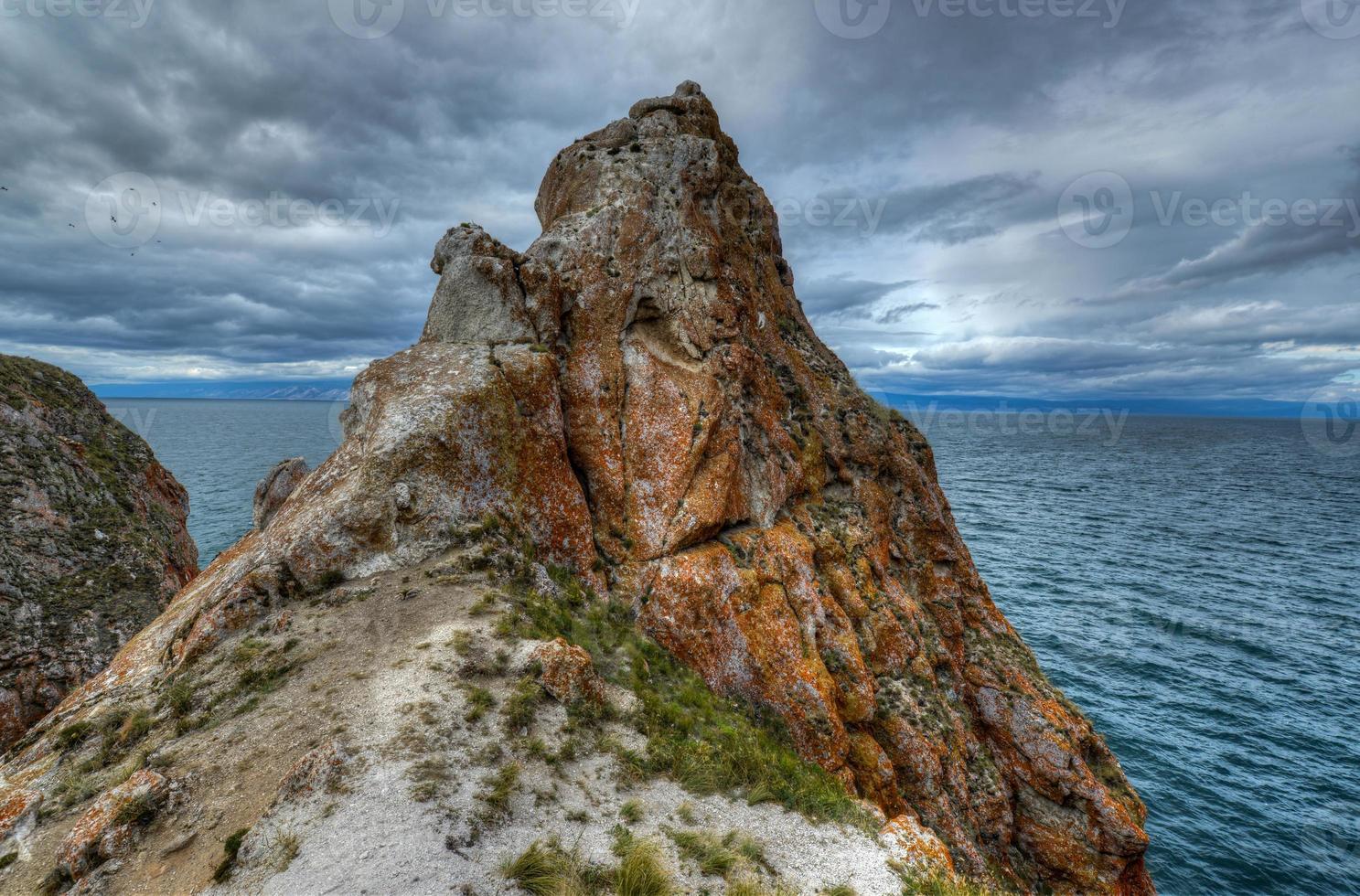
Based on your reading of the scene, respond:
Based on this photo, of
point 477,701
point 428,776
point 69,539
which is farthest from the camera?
point 69,539

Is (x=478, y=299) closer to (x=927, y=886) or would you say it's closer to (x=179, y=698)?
(x=179, y=698)

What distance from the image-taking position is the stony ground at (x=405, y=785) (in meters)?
8.24

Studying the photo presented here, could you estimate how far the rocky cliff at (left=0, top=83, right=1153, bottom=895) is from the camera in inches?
417

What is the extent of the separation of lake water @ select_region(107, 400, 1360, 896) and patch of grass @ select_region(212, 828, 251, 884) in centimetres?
3554

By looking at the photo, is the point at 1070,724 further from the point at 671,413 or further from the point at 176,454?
the point at 176,454

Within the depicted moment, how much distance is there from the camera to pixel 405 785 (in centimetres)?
938

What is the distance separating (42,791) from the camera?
9891 millimetres

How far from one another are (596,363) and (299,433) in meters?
218

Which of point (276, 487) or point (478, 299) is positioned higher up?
point (478, 299)

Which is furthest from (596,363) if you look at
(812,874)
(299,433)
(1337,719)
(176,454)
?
(299,433)

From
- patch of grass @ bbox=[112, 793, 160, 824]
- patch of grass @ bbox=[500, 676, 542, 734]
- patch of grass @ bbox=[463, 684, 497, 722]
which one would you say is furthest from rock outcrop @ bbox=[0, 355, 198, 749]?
patch of grass @ bbox=[500, 676, 542, 734]

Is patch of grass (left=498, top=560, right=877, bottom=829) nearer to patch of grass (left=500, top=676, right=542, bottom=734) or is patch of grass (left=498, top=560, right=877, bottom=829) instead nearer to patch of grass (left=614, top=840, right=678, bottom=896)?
patch of grass (left=500, top=676, right=542, bottom=734)

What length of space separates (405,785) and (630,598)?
9.61m

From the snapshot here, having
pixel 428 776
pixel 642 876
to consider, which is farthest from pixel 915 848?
pixel 428 776
